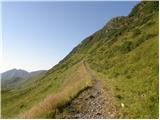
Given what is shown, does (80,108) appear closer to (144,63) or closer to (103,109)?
(103,109)

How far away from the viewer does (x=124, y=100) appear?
64.8ft

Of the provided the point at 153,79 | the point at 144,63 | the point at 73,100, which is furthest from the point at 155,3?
the point at 73,100

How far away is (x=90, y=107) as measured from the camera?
715 inches

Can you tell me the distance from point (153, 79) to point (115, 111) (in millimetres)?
9417

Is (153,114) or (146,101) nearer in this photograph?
(153,114)

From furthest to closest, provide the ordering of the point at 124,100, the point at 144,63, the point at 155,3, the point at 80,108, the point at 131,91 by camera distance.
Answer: the point at 155,3 < the point at 144,63 < the point at 131,91 < the point at 124,100 < the point at 80,108

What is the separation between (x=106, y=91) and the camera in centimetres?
2384

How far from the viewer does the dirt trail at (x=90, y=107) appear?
1644 centimetres

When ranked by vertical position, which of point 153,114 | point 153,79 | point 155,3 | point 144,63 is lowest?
point 153,114

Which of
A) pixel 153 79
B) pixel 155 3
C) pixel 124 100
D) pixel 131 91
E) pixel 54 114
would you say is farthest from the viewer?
pixel 155 3

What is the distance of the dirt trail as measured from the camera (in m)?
16.4

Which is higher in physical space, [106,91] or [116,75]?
[116,75]

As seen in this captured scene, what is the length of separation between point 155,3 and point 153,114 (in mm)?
99169

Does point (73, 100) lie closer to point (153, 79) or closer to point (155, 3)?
point (153, 79)
